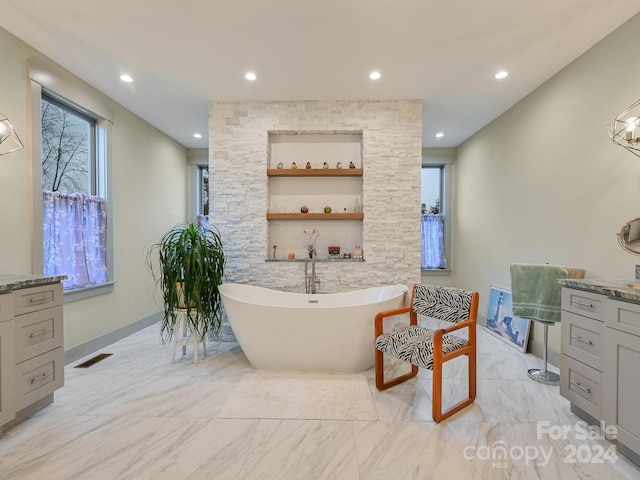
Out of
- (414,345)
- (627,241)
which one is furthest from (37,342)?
(627,241)

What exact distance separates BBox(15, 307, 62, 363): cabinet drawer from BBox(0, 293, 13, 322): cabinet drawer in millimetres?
70

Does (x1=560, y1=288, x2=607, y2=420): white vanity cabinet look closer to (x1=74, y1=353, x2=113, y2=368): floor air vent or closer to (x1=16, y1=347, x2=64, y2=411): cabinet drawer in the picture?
(x1=16, y1=347, x2=64, y2=411): cabinet drawer

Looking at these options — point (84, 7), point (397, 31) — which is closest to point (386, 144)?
point (397, 31)

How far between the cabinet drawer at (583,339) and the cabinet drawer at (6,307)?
3545 millimetres

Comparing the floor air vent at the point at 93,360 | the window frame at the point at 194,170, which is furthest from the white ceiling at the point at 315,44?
the floor air vent at the point at 93,360

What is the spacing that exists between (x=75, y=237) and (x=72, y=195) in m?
0.42

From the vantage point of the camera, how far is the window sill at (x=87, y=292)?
2826 mm

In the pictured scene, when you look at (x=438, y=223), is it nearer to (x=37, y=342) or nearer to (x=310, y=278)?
(x=310, y=278)

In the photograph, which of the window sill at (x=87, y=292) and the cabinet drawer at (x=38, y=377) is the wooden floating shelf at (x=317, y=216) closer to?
the window sill at (x=87, y=292)

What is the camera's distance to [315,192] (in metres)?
3.70

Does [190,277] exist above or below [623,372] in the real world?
above

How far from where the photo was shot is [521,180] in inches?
131

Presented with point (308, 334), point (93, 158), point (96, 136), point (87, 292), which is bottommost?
point (308, 334)

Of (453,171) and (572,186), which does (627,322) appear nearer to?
(572,186)
